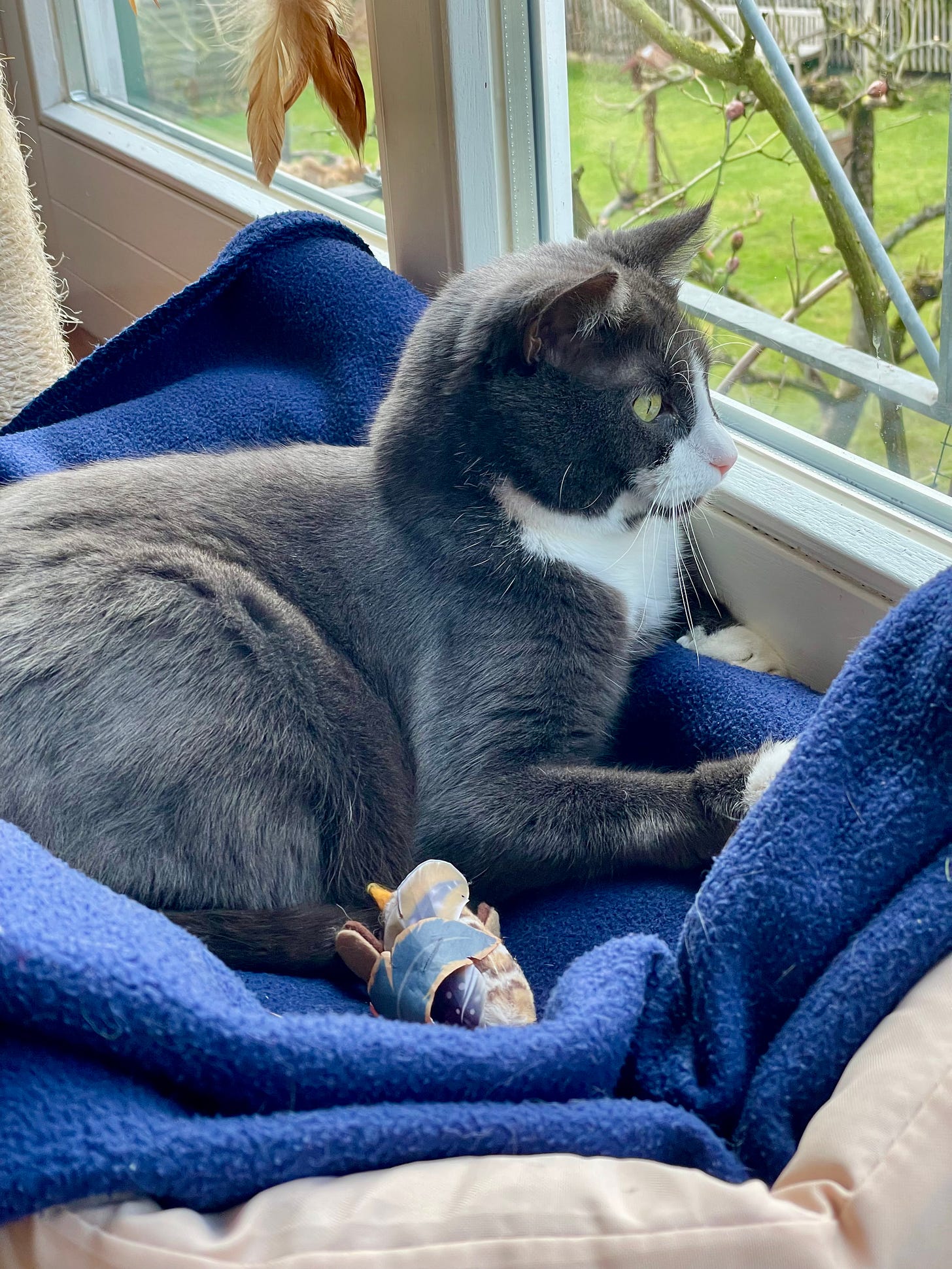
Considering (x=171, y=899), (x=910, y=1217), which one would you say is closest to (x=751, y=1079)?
(x=910, y=1217)

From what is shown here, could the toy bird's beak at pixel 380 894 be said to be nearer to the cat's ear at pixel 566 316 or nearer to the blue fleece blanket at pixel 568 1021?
the blue fleece blanket at pixel 568 1021

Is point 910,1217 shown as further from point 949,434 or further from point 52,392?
point 52,392

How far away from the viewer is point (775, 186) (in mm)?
1117

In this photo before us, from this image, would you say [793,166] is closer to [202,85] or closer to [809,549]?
[809,549]

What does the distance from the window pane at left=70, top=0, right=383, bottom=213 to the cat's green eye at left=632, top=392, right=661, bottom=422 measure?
795mm

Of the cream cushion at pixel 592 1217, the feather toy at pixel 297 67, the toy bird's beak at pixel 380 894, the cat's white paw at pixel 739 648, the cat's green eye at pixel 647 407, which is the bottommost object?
the cat's white paw at pixel 739 648

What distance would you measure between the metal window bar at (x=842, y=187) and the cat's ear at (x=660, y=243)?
0.12 meters

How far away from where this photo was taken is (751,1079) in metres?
0.64

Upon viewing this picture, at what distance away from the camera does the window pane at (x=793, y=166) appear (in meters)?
0.97

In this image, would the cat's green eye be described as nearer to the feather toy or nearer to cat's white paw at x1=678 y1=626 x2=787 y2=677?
cat's white paw at x1=678 y1=626 x2=787 y2=677

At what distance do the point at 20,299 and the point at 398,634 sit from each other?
974mm

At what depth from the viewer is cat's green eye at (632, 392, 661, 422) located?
3.03 feet

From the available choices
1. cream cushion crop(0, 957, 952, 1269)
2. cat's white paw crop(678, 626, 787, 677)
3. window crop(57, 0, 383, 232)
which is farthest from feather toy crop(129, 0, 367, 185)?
cream cushion crop(0, 957, 952, 1269)

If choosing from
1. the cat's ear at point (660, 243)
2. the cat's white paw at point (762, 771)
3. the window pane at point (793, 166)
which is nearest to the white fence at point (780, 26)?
the window pane at point (793, 166)
